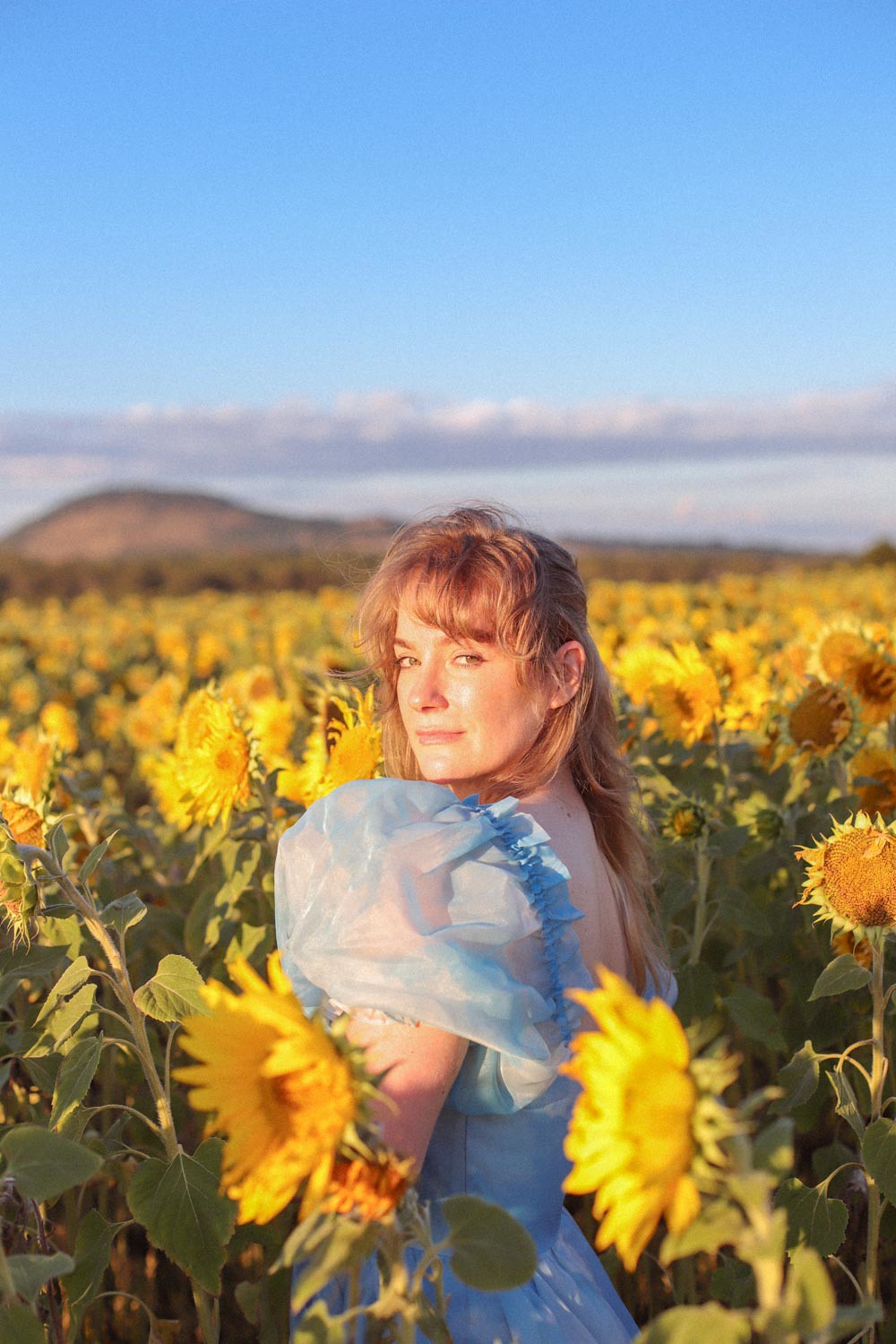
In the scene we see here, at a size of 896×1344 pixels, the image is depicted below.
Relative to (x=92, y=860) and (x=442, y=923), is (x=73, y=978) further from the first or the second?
(x=442, y=923)

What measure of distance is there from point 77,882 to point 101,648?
968 centimetres

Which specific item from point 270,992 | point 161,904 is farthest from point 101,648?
point 270,992

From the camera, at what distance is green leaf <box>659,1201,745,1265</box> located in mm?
958

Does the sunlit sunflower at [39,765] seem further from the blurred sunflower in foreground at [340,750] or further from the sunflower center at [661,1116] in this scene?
the sunflower center at [661,1116]

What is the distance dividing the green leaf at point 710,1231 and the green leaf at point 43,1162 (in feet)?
2.10

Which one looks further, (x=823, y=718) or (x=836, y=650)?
(x=836, y=650)

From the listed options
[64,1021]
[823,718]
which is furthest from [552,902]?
[823,718]

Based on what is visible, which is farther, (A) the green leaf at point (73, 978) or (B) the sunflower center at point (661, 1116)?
(A) the green leaf at point (73, 978)

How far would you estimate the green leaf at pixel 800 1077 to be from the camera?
6.68ft

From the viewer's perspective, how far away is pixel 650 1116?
0.96m

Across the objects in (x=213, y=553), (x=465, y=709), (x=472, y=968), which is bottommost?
(x=213, y=553)

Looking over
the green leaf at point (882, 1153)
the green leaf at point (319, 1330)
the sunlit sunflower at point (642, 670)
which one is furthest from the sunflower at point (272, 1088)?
the sunlit sunflower at point (642, 670)

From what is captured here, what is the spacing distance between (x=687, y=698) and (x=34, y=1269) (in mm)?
2751

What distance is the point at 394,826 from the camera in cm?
168
